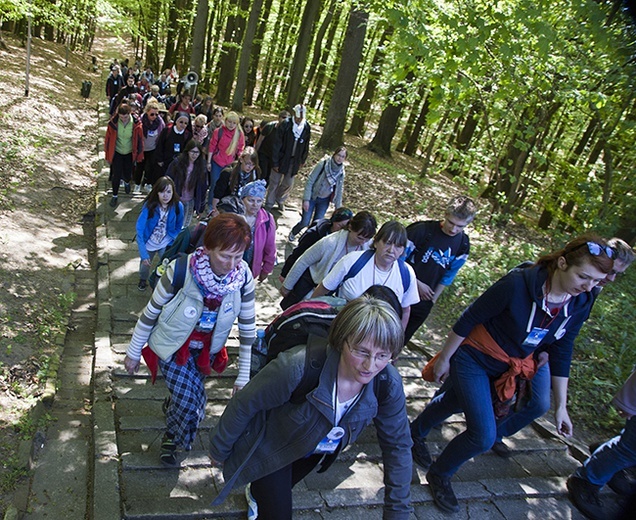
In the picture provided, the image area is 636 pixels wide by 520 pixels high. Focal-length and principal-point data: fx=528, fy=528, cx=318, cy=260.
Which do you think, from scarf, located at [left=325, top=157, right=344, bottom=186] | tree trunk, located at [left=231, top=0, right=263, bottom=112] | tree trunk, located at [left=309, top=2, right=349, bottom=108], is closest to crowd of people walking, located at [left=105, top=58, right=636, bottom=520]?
scarf, located at [left=325, top=157, right=344, bottom=186]

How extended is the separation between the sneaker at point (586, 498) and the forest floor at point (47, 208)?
3.42 metres

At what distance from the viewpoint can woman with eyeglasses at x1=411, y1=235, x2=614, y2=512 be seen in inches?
137

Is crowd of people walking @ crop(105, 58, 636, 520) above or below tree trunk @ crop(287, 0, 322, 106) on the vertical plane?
below

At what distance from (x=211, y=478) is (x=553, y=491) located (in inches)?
114

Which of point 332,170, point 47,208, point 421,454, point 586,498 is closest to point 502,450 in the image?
point 586,498

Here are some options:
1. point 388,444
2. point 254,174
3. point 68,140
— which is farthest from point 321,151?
point 388,444

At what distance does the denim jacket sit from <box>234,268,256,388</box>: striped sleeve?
3.37 ft

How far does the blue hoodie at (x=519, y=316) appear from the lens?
356 cm

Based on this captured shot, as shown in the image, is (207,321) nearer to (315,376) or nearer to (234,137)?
(315,376)

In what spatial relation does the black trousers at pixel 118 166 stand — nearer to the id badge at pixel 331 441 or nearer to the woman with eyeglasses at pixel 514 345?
the woman with eyeglasses at pixel 514 345

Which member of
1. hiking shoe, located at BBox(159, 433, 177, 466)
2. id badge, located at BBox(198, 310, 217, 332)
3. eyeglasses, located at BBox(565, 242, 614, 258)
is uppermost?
eyeglasses, located at BBox(565, 242, 614, 258)

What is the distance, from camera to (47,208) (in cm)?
1036

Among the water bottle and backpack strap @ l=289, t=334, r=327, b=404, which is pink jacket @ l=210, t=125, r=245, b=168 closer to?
the water bottle

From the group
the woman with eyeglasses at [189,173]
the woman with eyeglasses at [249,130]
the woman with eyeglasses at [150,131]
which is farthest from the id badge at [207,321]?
the woman with eyeglasses at [249,130]
